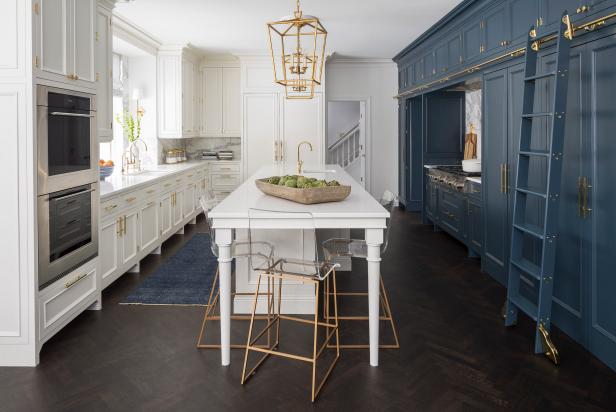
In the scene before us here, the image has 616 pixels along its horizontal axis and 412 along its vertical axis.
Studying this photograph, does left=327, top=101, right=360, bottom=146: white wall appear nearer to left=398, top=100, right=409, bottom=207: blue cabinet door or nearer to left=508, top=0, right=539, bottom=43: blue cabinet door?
left=398, top=100, right=409, bottom=207: blue cabinet door

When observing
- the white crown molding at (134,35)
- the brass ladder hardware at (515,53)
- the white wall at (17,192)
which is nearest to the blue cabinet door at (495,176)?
the brass ladder hardware at (515,53)

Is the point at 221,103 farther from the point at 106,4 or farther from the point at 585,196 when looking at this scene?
the point at 585,196

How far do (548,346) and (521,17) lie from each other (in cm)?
267

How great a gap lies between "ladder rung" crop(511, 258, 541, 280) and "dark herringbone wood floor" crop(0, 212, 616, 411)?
47 centimetres

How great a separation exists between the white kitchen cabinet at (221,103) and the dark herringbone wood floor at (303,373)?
551 cm

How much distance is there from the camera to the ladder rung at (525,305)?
10.7 feet

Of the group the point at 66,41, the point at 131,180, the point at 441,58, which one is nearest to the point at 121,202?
the point at 131,180

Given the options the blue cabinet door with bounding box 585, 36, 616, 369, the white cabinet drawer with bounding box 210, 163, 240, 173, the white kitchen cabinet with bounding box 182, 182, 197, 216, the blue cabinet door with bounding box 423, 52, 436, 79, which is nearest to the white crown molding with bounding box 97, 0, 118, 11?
the white kitchen cabinet with bounding box 182, 182, 197, 216

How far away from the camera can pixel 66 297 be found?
3436 mm

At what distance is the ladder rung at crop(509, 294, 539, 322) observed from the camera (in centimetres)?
326

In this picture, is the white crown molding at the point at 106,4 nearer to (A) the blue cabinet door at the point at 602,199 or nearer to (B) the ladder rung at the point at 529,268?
(A) the blue cabinet door at the point at 602,199

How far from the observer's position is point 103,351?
3225 millimetres

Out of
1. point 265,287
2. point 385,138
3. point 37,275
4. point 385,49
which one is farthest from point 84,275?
point 385,138

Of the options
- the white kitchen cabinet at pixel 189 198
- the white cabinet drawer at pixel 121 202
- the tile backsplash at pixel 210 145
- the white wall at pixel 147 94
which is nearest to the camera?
the white cabinet drawer at pixel 121 202
